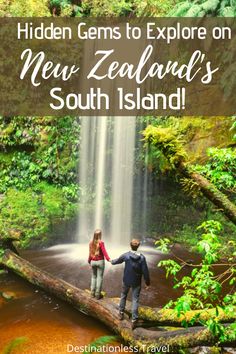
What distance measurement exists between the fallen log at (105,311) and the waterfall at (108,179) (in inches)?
179

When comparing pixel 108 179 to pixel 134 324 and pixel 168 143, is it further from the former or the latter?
pixel 168 143

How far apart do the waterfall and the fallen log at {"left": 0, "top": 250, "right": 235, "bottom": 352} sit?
4.56 metres

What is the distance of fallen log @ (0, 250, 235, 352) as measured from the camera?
4.79m

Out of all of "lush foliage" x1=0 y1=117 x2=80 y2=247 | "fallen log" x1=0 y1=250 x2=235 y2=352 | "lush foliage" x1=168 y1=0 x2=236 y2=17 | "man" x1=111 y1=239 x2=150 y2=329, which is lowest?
"fallen log" x1=0 y1=250 x2=235 y2=352

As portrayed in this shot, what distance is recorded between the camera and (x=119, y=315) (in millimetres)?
5691

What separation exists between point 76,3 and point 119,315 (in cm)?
1663

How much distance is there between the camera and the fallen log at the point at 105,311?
A: 4785mm

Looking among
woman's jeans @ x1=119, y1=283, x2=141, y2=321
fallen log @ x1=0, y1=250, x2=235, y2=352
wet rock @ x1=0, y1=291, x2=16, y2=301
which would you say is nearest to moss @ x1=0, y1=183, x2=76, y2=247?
fallen log @ x1=0, y1=250, x2=235, y2=352

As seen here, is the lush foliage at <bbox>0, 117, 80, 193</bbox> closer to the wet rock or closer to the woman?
the wet rock

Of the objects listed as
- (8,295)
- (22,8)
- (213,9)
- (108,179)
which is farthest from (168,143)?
(22,8)

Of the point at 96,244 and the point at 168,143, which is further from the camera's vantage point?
the point at 96,244

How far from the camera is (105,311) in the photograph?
5965 mm

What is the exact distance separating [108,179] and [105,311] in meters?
7.62

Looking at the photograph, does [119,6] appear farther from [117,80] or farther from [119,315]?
[119,315]
